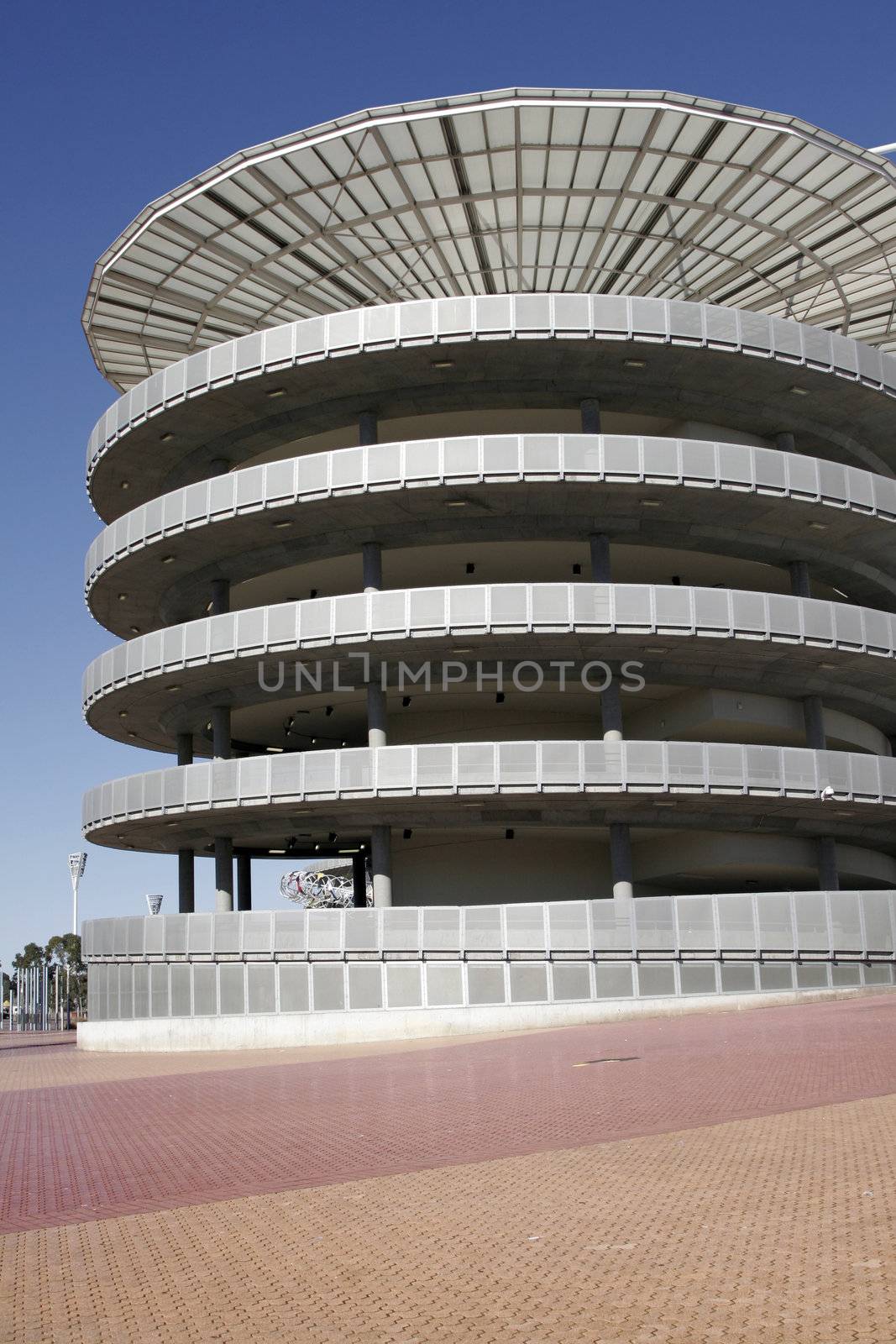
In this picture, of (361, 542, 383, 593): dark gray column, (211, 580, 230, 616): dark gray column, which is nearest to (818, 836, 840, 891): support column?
(361, 542, 383, 593): dark gray column

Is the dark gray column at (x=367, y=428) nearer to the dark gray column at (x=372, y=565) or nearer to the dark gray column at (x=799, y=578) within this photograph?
the dark gray column at (x=372, y=565)

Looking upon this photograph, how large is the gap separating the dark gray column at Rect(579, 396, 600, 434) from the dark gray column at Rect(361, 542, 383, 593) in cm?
658

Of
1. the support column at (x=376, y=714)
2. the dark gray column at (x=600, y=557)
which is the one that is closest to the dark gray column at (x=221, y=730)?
the support column at (x=376, y=714)

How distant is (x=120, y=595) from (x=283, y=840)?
33.6 ft

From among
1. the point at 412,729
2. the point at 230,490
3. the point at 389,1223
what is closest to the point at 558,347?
the point at 230,490

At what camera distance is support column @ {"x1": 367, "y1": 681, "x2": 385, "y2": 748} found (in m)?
34.5

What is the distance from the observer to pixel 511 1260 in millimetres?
7859

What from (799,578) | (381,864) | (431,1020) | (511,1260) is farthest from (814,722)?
(511,1260)

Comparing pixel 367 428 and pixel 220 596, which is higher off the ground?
pixel 367 428

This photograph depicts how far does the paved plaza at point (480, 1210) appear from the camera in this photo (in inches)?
270

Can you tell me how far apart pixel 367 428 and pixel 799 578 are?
13246 millimetres

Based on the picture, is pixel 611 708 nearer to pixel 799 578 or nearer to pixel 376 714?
pixel 376 714

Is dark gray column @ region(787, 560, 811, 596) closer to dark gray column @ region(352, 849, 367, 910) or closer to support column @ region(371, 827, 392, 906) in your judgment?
support column @ region(371, 827, 392, 906)

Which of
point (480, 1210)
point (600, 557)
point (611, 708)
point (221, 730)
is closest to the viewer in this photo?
point (480, 1210)
